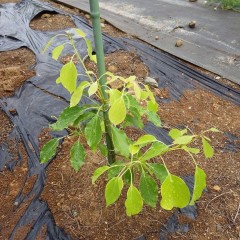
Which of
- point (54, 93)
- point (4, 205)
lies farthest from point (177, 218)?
point (54, 93)

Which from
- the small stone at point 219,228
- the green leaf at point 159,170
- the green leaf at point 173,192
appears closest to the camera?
the green leaf at point 173,192

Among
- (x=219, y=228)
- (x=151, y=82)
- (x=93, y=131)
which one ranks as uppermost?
(x=93, y=131)

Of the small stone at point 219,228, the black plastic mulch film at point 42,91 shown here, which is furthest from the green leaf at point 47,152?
the small stone at point 219,228

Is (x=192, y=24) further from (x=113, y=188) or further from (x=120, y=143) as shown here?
(x=113, y=188)

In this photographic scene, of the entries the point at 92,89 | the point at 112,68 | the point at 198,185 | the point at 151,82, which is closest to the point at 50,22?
the point at 112,68

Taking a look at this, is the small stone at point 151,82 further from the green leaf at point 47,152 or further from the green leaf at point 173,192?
the green leaf at point 173,192

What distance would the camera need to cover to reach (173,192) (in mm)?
961

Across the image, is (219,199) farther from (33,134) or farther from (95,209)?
(33,134)

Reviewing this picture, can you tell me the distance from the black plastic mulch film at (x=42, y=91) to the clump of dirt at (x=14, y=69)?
72 millimetres

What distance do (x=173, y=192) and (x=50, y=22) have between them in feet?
12.7

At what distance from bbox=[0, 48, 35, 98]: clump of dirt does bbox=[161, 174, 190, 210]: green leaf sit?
2.26 m

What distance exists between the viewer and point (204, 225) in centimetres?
174

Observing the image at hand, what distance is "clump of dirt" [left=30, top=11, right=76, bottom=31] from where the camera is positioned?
4.14 metres

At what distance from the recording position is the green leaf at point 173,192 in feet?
3.12
